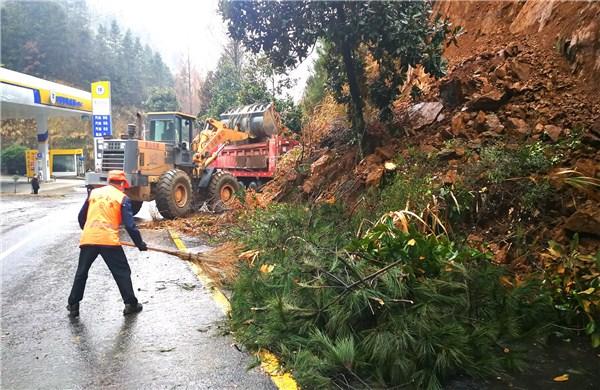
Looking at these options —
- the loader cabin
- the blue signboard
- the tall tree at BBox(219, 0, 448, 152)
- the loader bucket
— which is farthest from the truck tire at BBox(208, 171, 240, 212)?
the blue signboard

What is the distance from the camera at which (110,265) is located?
18.5ft

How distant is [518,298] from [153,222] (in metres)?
10.6

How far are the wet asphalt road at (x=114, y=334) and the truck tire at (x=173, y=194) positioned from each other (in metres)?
4.61

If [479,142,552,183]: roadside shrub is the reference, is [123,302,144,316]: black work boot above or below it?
below

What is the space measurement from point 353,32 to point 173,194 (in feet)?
23.4

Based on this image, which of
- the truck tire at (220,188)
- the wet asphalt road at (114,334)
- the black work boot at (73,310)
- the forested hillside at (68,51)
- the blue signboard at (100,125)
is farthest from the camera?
the forested hillside at (68,51)

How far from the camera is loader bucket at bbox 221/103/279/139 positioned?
1862cm

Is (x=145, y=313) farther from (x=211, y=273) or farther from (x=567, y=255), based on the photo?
(x=567, y=255)

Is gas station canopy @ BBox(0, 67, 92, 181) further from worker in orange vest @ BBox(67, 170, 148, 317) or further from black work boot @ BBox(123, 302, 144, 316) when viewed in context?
black work boot @ BBox(123, 302, 144, 316)

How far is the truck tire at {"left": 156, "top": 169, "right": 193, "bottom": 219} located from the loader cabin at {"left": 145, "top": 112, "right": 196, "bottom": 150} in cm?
147

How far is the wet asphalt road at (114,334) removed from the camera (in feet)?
12.7

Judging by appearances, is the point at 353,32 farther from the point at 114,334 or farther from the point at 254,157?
the point at 254,157

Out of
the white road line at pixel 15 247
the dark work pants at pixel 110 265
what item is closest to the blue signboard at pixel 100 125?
the white road line at pixel 15 247

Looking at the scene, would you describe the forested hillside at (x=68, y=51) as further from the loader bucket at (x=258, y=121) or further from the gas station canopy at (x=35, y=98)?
the loader bucket at (x=258, y=121)
